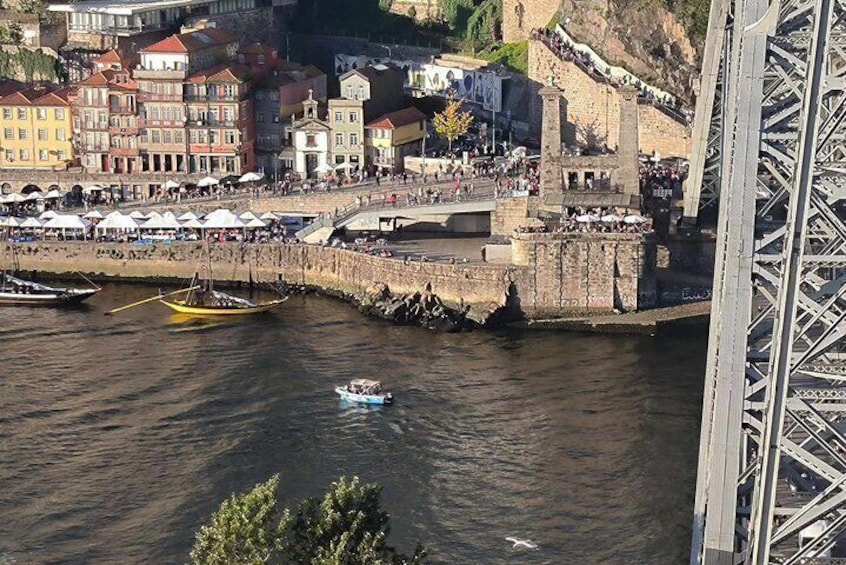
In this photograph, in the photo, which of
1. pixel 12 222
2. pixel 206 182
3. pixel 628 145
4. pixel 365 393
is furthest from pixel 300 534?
pixel 206 182

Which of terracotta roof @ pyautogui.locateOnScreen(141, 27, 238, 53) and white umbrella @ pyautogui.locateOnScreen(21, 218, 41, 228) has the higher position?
terracotta roof @ pyautogui.locateOnScreen(141, 27, 238, 53)

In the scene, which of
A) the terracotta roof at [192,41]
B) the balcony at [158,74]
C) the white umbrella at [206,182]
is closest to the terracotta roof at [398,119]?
the white umbrella at [206,182]

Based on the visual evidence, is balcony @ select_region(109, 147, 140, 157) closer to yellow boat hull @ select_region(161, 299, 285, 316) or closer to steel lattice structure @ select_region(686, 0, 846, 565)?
yellow boat hull @ select_region(161, 299, 285, 316)

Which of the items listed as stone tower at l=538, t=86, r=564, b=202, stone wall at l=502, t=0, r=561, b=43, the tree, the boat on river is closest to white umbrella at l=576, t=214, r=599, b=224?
stone tower at l=538, t=86, r=564, b=202

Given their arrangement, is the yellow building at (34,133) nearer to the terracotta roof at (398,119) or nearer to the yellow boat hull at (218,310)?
the terracotta roof at (398,119)

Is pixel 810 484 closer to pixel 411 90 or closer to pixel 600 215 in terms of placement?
pixel 600 215

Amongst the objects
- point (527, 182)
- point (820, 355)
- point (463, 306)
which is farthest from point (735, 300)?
point (527, 182)
